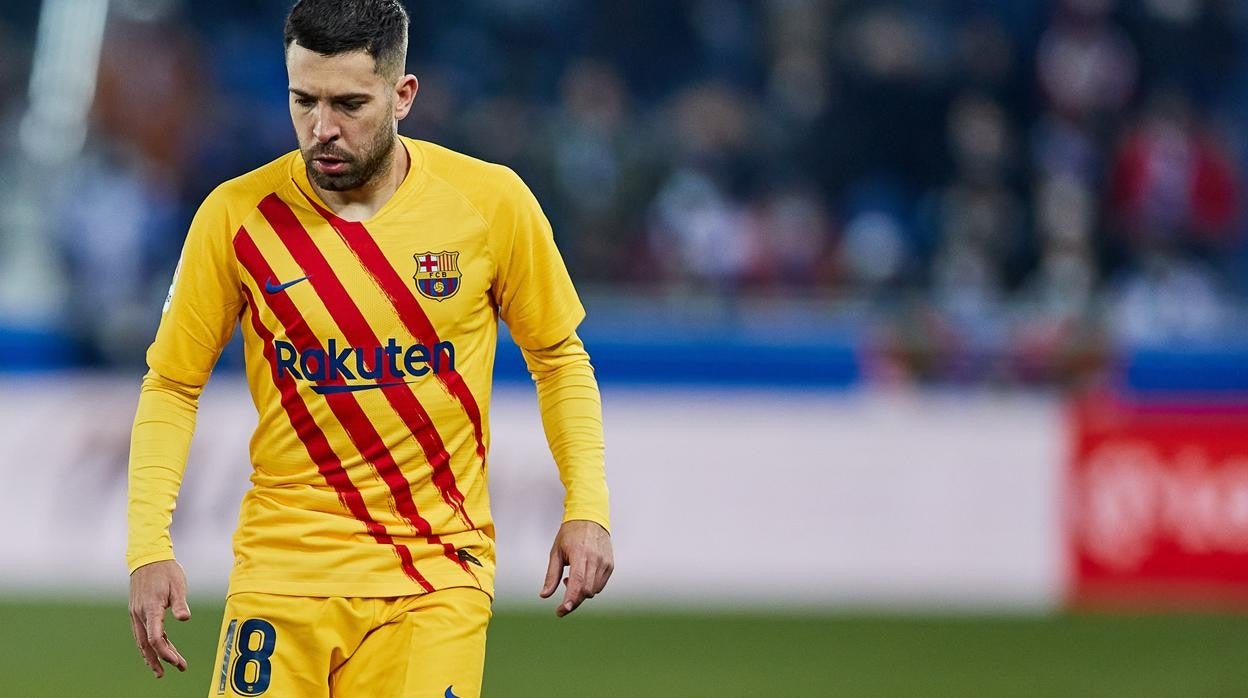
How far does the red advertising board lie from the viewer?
10398 millimetres

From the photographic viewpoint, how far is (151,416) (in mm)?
3588

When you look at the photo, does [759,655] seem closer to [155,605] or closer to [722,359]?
[722,359]

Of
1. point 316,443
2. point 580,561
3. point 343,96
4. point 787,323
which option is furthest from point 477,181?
point 787,323

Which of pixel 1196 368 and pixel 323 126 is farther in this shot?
pixel 1196 368

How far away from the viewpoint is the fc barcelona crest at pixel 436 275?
3.64 metres

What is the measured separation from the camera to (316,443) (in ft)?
11.9

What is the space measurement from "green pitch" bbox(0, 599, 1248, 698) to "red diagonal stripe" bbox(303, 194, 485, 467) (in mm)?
4468

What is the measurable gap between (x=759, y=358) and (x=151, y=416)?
7847 mm

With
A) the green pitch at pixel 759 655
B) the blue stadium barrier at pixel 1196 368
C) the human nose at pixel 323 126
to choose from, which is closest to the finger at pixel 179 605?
the human nose at pixel 323 126

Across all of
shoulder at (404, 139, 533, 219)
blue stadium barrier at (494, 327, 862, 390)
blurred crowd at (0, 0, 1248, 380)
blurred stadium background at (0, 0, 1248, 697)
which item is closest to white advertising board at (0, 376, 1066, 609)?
blurred stadium background at (0, 0, 1248, 697)

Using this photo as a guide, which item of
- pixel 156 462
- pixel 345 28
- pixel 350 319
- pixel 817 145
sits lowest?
pixel 156 462

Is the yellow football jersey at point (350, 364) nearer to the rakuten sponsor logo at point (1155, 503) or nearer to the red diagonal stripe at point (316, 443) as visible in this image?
the red diagonal stripe at point (316, 443)

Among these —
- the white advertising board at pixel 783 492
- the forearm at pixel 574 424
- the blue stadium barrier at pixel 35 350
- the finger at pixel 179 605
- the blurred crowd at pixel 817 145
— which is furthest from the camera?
the blurred crowd at pixel 817 145

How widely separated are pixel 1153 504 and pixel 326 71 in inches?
314
